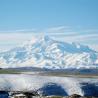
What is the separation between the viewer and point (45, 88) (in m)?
183

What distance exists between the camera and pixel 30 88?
185m

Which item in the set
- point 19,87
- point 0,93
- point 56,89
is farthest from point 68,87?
Answer: point 0,93

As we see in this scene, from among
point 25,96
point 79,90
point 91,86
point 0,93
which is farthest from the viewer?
point 91,86

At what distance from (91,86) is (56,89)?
65.6ft

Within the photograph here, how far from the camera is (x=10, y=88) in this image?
18312 centimetres

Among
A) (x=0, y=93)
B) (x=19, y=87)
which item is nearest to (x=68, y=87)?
(x=19, y=87)

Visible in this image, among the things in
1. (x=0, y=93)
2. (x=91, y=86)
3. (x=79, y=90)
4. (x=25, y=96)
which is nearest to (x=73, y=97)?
(x=25, y=96)

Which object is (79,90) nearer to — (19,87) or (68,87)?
(68,87)

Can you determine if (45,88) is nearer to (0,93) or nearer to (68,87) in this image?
(68,87)

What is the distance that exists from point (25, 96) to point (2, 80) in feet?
233

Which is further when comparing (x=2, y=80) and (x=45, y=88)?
(x=2, y=80)

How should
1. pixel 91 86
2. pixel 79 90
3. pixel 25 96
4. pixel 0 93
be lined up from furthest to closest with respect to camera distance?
pixel 91 86
pixel 79 90
pixel 0 93
pixel 25 96

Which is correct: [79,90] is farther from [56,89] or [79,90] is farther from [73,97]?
[73,97]

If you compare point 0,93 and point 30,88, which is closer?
point 0,93
